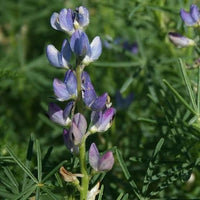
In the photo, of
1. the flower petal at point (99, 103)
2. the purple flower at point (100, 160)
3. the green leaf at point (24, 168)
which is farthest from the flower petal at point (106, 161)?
the green leaf at point (24, 168)

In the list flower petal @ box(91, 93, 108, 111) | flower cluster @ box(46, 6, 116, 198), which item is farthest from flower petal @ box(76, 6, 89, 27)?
flower petal @ box(91, 93, 108, 111)

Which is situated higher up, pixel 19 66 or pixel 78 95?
pixel 78 95

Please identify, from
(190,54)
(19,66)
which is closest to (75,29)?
(190,54)

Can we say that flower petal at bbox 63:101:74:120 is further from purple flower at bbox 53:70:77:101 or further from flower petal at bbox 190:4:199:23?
flower petal at bbox 190:4:199:23

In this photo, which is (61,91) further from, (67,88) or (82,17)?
(82,17)

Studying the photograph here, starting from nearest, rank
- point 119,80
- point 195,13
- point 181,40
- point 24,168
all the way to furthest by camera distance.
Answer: point 24,168 → point 195,13 → point 181,40 → point 119,80

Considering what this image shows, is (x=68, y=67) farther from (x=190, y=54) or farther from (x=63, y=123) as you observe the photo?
(x=190, y=54)

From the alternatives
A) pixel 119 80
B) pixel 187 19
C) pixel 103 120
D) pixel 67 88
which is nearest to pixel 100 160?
pixel 103 120
